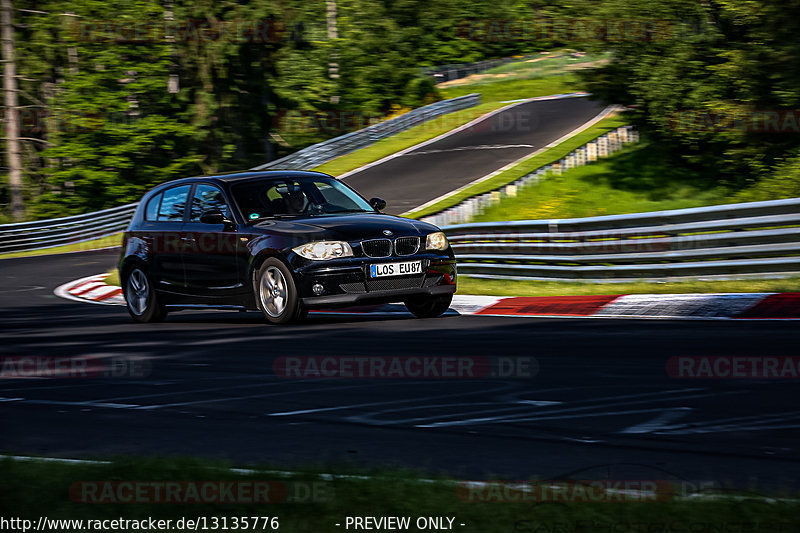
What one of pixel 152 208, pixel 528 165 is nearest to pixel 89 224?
pixel 528 165

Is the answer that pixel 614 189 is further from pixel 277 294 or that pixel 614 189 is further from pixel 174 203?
pixel 277 294

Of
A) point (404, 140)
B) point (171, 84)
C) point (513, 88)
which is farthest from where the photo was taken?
point (513, 88)

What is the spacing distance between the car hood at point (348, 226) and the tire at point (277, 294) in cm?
41

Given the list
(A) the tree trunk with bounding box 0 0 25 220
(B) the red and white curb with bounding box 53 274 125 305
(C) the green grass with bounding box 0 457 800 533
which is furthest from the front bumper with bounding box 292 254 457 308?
(A) the tree trunk with bounding box 0 0 25 220

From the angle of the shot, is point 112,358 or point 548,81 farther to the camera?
point 548,81

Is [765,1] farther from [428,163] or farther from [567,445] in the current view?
[567,445]

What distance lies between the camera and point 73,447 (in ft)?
18.8

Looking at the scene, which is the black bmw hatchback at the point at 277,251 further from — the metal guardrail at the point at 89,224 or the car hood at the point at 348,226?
the metal guardrail at the point at 89,224

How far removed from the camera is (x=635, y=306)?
455 inches

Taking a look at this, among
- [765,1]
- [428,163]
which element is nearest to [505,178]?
[428,163]

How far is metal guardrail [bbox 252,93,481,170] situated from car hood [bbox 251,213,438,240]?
80.8 feet

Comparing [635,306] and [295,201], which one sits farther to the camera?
[295,201]

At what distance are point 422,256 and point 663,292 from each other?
10.1 ft

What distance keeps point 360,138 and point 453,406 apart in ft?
118
